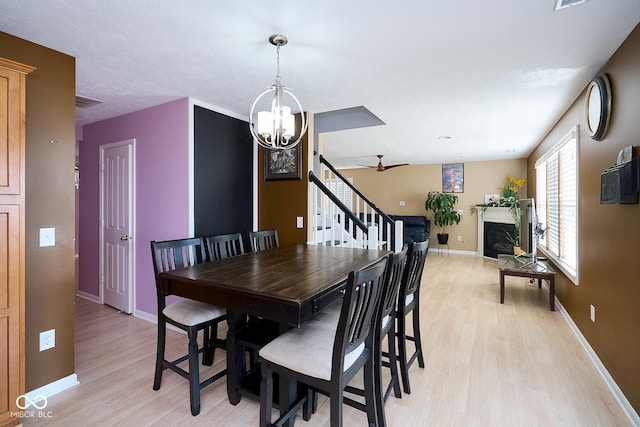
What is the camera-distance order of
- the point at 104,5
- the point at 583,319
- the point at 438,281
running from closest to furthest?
the point at 104,5
the point at 583,319
the point at 438,281

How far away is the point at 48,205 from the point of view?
83.0 inches

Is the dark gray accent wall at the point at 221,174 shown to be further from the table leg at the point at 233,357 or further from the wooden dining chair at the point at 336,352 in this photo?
the wooden dining chair at the point at 336,352

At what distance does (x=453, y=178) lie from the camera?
7.70 metres

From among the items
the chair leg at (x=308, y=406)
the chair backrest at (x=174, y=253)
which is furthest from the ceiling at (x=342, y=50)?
the chair leg at (x=308, y=406)

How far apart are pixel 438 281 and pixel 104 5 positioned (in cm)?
519

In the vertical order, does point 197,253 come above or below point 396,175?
below

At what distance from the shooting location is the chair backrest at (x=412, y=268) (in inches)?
80.7

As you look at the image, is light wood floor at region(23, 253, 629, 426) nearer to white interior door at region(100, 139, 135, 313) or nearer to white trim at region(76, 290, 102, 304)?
white interior door at region(100, 139, 135, 313)

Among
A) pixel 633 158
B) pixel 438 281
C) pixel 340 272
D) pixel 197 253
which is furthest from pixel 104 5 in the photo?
pixel 438 281

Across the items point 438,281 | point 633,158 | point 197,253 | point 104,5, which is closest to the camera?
point 104,5

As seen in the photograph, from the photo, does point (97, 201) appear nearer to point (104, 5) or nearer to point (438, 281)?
point (104, 5)

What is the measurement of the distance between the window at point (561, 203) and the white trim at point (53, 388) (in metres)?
4.46

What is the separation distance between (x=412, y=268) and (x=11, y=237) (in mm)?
2397

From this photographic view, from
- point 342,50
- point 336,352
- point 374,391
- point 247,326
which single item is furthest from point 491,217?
point 336,352
